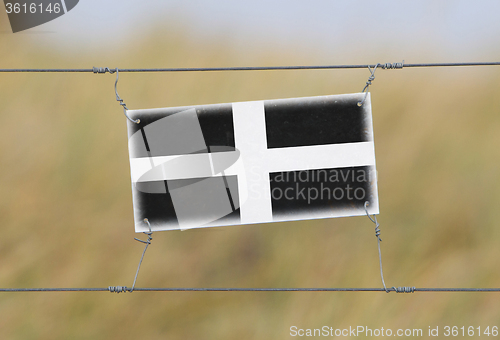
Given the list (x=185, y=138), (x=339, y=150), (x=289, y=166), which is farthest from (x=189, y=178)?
(x=339, y=150)

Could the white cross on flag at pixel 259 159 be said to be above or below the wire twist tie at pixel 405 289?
above

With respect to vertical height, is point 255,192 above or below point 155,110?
below

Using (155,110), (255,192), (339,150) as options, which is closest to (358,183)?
(339,150)

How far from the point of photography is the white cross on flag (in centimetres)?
123

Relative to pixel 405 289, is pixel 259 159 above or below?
above

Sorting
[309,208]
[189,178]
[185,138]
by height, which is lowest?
[309,208]

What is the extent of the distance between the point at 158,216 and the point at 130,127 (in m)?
0.25

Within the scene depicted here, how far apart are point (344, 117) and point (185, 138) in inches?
16.6

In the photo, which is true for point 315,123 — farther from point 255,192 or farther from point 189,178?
point 189,178

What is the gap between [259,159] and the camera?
124 cm

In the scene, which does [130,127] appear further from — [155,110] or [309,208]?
[309,208]

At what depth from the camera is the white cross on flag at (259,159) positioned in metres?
1.23

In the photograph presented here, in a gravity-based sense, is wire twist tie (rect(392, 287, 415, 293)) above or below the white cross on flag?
below

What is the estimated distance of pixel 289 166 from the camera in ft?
4.07
